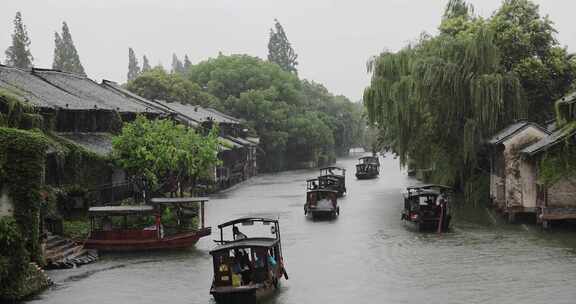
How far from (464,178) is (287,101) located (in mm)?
52031

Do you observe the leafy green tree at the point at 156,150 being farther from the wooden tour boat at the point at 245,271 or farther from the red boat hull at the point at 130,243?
the wooden tour boat at the point at 245,271

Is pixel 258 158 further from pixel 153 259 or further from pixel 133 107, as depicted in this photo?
pixel 153 259

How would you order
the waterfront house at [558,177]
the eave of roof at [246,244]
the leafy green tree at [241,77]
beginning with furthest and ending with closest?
the leafy green tree at [241,77] < the waterfront house at [558,177] < the eave of roof at [246,244]

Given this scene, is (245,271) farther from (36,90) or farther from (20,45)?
(20,45)

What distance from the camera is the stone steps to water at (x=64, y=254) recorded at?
28672mm

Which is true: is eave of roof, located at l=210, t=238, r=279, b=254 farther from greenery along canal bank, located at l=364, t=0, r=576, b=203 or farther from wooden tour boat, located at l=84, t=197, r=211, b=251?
greenery along canal bank, located at l=364, t=0, r=576, b=203

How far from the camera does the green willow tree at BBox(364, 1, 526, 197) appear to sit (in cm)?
4281

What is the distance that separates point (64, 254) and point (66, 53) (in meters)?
84.1

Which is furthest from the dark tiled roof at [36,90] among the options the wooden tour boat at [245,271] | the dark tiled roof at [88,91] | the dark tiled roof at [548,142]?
the dark tiled roof at [548,142]

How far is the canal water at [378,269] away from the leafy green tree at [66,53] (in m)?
72.2

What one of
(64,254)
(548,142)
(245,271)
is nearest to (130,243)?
(64,254)

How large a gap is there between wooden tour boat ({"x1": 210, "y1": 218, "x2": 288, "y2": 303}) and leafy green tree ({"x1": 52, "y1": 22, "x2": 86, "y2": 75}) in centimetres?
8979

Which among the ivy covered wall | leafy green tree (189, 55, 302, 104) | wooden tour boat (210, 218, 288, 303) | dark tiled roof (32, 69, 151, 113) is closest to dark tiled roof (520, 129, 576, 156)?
wooden tour boat (210, 218, 288, 303)

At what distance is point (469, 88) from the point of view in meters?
43.1
